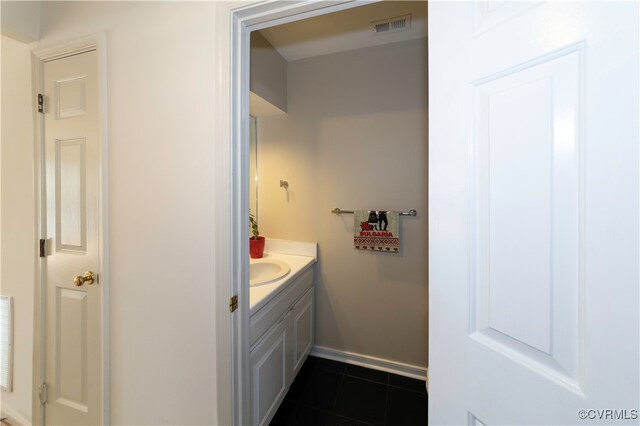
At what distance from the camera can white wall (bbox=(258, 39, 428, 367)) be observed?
1.85m

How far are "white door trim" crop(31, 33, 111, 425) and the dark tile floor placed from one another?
1023mm

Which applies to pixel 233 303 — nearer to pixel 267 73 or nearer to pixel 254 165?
pixel 254 165

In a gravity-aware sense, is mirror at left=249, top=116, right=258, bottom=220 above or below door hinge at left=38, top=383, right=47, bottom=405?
above

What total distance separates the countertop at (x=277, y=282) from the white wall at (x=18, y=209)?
1.22 metres

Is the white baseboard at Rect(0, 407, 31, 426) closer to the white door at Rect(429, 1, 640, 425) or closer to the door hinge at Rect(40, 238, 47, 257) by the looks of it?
the door hinge at Rect(40, 238, 47, 257)

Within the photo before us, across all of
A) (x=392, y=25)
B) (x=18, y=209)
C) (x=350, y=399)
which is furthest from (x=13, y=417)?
(x=392, y=25)

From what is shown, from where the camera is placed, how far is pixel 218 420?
98 centimetres

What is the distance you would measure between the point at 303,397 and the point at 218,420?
34.1 inches

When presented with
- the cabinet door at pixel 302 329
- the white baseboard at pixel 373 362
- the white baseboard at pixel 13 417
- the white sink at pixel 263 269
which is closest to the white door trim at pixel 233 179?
the cabinet door at pixel 302 329

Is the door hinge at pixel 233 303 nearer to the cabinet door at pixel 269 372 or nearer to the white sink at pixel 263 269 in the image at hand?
the cabinet door at pixel 269 372

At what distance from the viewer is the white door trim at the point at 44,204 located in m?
1.11

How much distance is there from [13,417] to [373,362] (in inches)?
89.5

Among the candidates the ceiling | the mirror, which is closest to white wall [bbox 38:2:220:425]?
the ceiling

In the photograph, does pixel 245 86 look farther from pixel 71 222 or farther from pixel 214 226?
pixel 71 222
